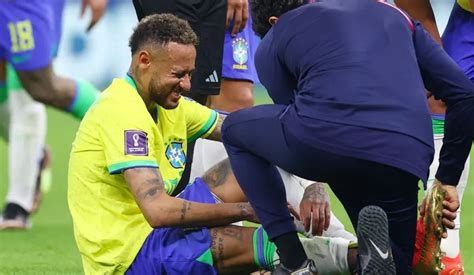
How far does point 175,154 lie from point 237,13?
1929 millimetres

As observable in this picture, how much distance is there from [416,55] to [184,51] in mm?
860

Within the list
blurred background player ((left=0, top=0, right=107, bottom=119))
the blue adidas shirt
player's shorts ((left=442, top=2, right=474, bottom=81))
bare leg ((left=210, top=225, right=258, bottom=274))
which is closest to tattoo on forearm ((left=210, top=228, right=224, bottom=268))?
bare leg ((left=210, top=225, right=258, bottom=274))

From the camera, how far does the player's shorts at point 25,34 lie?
307 inches

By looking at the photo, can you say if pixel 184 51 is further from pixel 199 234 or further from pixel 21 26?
pixel 21 26

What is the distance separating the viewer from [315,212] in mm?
5062

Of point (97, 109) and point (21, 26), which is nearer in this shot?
point (97, 109)

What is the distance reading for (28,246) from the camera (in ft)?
23.8

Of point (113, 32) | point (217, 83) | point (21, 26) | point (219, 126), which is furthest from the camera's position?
point (113, 32)

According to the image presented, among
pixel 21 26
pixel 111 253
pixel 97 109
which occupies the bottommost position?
pixel 21 26

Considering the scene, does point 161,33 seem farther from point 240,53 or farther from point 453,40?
point 240,53

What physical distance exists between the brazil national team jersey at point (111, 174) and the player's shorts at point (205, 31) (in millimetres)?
1580

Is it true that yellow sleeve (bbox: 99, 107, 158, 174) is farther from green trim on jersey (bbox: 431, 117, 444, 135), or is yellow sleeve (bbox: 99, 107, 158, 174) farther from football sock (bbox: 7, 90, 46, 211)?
football sock (bbox: 7, 90, 46, 211)

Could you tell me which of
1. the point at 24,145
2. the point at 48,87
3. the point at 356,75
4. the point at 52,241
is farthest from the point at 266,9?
the point at 24,145

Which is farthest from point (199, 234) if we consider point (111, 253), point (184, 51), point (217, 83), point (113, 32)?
point (113, 32)
